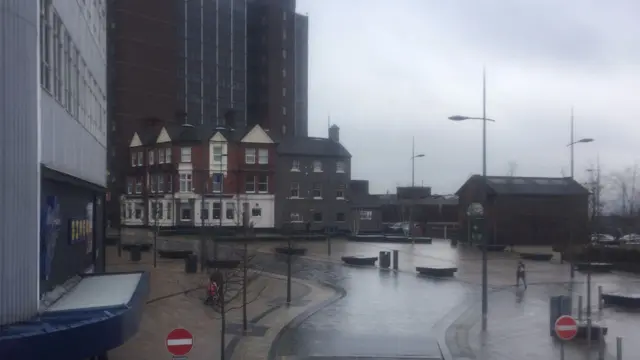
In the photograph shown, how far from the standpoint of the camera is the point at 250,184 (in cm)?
6894

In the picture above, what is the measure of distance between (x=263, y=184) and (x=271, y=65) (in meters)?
35.6

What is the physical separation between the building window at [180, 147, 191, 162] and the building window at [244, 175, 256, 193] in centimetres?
614

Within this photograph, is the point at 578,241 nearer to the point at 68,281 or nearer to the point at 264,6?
the point at 68,281

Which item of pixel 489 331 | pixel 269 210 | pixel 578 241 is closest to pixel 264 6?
pixel 269 210

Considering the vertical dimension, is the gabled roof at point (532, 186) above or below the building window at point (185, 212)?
above

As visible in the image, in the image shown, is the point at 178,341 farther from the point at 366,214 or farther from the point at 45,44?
the point at 366,214

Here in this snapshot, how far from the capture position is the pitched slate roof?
7156 cm

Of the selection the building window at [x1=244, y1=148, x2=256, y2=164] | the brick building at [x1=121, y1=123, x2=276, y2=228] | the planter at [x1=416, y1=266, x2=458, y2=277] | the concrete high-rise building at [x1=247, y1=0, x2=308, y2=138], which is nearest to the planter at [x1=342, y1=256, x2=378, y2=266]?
the planter at [x1=416, y1=266, x2=458, y2=277]

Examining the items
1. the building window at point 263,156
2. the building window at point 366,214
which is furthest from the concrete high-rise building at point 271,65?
the building window at point 263,156

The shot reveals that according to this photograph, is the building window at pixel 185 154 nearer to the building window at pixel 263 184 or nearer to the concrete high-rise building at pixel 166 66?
the concrete high-rise building at pixel 166 66

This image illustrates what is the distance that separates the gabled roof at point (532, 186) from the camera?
61.4m

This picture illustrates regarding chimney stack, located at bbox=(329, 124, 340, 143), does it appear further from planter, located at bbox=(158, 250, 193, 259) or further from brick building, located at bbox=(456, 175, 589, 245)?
planter, located at bbox=(158, 250, 193, 259)

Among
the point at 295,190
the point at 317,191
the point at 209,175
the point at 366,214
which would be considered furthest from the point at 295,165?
the point at 366,214

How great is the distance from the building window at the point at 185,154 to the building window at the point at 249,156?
18.2 ft
